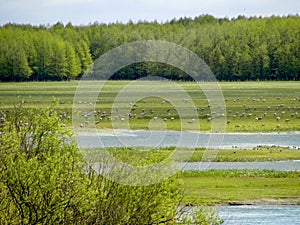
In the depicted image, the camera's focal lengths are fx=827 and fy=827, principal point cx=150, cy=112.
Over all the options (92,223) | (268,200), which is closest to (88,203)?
(92,223)

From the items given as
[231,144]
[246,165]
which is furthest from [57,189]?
[231,144]

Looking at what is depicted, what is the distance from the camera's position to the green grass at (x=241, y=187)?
28812mm

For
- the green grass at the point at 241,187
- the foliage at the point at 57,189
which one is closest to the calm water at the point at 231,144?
the green grass at the point at 241,187

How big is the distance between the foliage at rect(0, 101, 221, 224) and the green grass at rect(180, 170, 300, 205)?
9.74 meters

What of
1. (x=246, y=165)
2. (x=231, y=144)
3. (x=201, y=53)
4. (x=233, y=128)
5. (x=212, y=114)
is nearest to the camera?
(x=246, y=165)

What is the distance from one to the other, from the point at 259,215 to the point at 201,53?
402ft

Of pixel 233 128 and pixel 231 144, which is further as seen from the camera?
pixel 233 128

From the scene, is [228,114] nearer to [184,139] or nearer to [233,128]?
[233,128]

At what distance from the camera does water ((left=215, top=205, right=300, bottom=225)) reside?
2516 cm

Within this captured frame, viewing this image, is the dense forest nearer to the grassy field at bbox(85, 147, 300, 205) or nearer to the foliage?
the grassy field at bbox(85, 147, 300, 205)

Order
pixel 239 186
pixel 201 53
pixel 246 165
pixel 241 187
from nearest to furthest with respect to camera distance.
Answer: pixel 241 187 < pixel 239 186 < pixel 246 165 < pixel 201 53

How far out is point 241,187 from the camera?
3103 cm

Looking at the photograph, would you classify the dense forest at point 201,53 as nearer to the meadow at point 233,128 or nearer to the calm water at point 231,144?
the meadow at point 233,128

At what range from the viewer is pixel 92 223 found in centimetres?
1630
